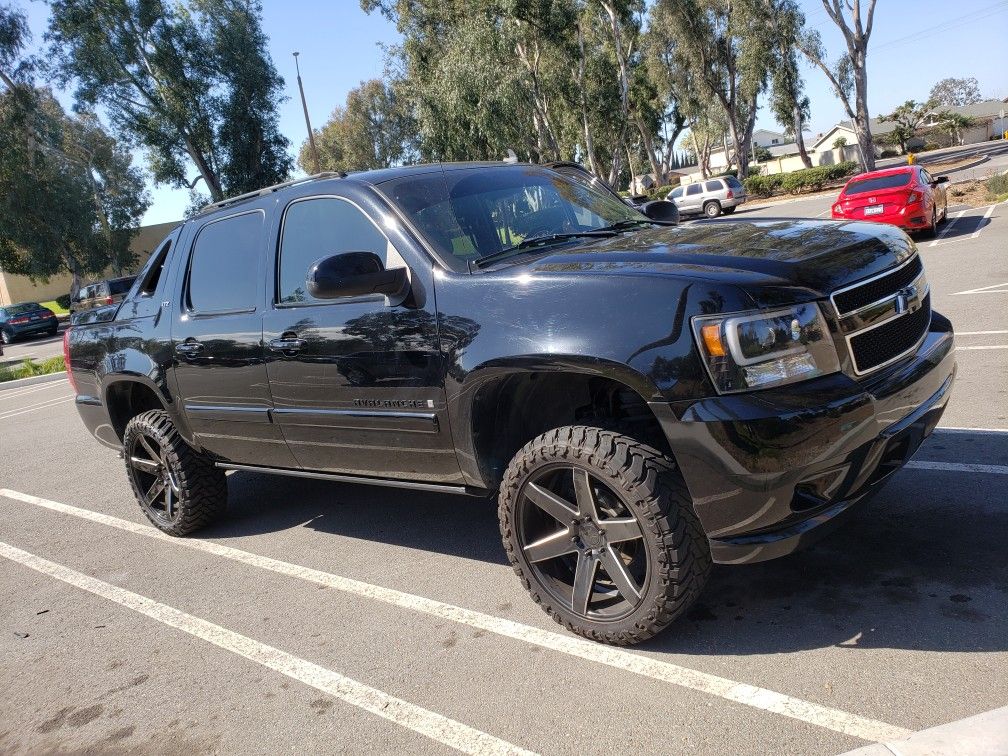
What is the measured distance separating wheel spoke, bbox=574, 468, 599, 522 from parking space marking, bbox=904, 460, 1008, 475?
2.37 meters

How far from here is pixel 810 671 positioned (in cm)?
288

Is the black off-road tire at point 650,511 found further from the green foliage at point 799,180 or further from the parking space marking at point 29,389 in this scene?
the green foliage at point 799,180

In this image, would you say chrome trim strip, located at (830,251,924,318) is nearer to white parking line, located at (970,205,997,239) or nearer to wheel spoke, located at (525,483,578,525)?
wheel spoke, located at (525,483,578,525)

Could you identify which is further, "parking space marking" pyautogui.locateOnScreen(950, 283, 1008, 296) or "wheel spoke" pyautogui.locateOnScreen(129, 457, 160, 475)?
"parking space marking" pyautogui.locateOnScreen(950, 283, 1008, 296)

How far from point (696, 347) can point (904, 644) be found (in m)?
1.32

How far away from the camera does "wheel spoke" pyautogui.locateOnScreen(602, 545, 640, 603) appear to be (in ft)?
10.2

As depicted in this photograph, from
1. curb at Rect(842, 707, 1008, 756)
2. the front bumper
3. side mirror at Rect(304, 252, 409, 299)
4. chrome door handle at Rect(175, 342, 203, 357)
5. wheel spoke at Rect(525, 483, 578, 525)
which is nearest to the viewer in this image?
curb at Rect(842, 707, 1008, 756)

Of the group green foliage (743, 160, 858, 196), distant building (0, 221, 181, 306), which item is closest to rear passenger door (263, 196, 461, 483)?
green foliage (743, 160, 858, 196)

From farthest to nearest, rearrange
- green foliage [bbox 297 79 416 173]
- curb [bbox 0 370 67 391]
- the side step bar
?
1. green foliage [bbox 297 79 416 173]
2. curb [bbox 0 370 67 391]
3. the side step bar

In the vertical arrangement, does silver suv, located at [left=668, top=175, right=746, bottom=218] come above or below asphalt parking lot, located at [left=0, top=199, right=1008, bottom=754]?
above

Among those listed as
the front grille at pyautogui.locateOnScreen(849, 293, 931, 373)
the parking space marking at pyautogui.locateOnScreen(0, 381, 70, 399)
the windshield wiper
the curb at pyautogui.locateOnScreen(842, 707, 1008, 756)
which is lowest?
the curb at pyautogui.locateOnScreen(842, 707, 1008, 756)

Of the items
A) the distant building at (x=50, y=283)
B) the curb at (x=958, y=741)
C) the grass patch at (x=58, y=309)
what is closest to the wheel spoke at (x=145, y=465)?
the curb at (x=958, y=741)

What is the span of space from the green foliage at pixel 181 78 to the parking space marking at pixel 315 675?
31.2 meters

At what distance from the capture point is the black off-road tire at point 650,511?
294cm
